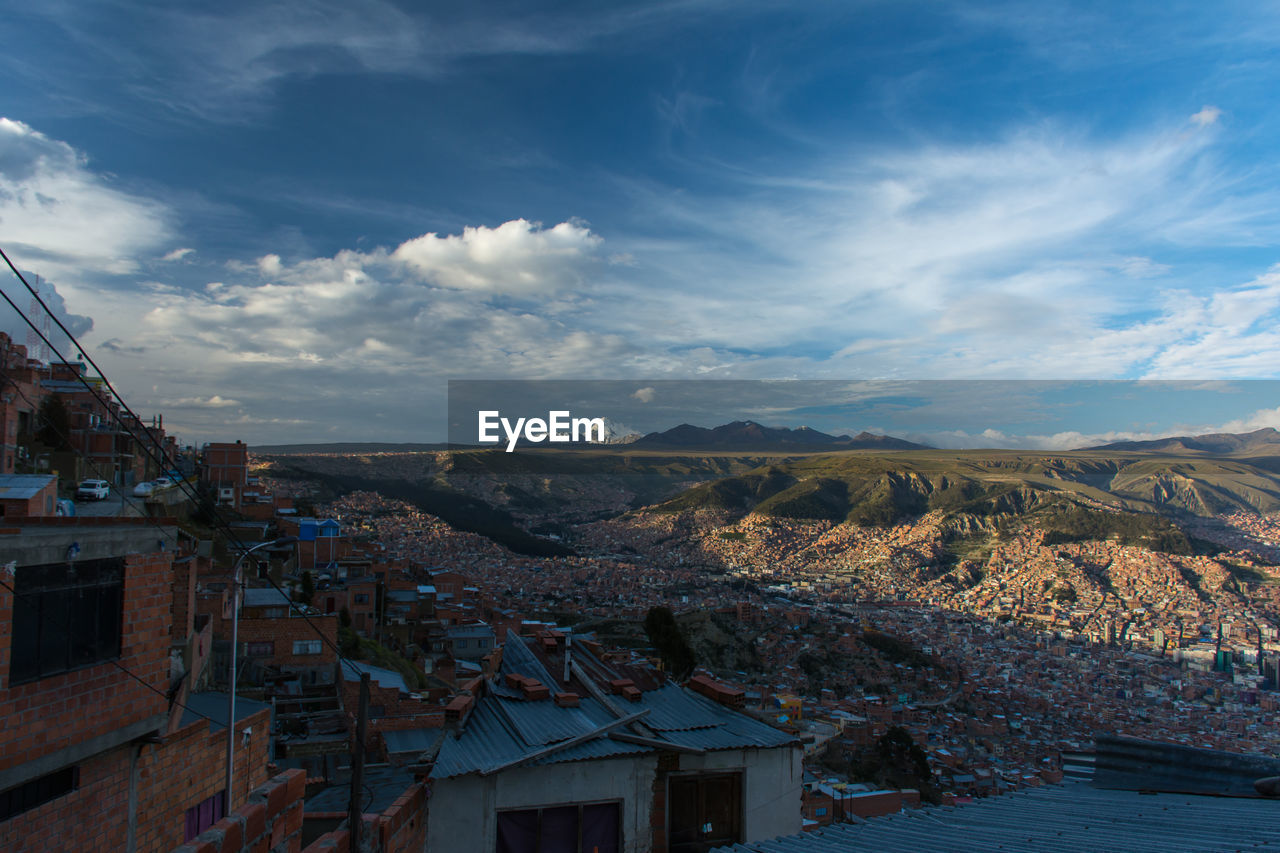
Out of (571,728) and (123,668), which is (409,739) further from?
(571,728)

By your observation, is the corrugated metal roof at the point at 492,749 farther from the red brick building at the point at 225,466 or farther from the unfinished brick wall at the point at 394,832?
the red brick building at the point at 225,466

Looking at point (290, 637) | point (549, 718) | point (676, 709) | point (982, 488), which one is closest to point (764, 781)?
point (676, 709)

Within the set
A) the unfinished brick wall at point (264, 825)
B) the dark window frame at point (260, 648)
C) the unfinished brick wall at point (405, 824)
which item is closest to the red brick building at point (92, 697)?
the unfinished brick wall at point (264, 825)

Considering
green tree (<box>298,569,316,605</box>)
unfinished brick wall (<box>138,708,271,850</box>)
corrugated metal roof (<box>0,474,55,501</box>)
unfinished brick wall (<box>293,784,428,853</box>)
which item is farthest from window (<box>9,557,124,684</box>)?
green tree (<box>298,569,316,605</box>)

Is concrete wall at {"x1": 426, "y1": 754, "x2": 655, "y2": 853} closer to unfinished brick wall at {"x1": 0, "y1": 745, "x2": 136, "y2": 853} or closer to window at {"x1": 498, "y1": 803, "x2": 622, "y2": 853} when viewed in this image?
window at {"x1": 498, "y1": 803, "x2": 622, "y2": 853}

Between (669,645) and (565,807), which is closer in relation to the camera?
(565,807)

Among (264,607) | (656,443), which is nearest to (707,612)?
(264,607)
